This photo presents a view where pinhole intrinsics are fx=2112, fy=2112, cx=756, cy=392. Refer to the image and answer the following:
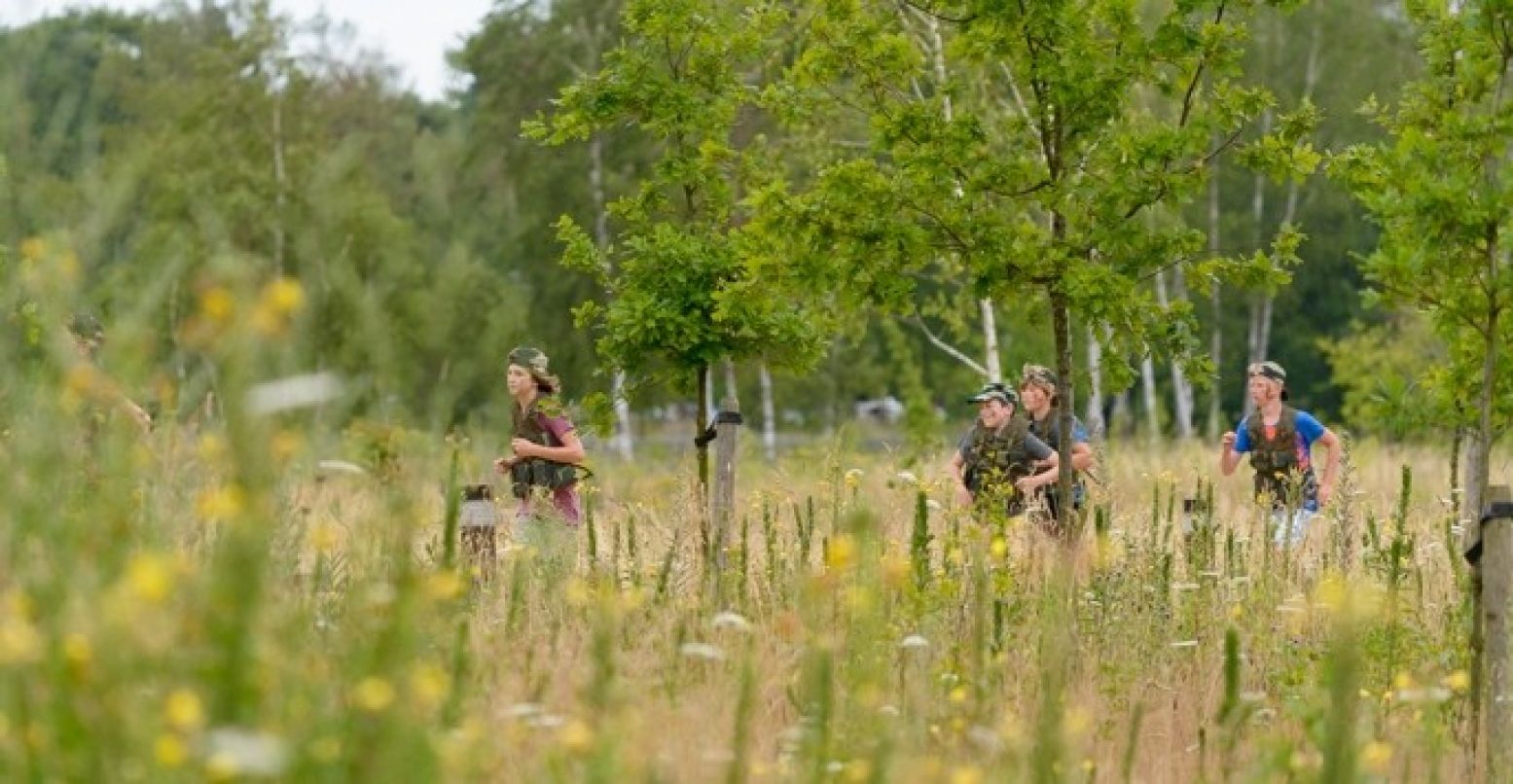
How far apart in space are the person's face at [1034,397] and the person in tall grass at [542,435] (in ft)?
8.04

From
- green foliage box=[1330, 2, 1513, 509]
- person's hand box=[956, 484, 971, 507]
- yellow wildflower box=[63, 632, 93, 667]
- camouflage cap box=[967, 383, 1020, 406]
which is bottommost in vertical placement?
person's hand box=[956, 484, 971, 507]

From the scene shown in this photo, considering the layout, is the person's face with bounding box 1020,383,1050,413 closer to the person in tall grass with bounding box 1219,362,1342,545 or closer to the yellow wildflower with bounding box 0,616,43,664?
the person in tall grass with bounding box 1219,362,1342,545

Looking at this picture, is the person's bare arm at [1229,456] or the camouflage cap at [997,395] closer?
the camouflage cap at [997,395]

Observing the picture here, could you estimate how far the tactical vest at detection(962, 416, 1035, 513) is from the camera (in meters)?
10.3

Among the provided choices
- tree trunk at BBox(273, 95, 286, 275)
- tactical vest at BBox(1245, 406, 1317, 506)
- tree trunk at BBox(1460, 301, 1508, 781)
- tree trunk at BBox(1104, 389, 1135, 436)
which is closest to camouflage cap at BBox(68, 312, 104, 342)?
tree trunk at BBox(1460, 301, 1508, 781)

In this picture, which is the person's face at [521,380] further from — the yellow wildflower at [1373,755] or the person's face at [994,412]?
the yellow wildflower at [1373,755]

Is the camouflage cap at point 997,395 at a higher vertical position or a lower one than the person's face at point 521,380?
lower

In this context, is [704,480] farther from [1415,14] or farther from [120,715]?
[120,715]

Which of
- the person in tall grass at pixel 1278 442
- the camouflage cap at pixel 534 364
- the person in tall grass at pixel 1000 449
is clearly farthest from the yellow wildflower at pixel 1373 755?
the person in tall grass at pixel 1278 442

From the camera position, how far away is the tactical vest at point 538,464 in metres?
9.70

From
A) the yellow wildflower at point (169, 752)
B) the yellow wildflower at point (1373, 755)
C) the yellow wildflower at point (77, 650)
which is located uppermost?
the yellow wildflower at point (77, 650)

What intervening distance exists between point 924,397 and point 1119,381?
21308 mm

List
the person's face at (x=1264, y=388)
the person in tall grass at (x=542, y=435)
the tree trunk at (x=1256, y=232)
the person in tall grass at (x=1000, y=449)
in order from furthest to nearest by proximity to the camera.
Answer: the tree trunk at (x=1256, y=232) < the person's face at (x=1264, y=388) < the person in tall grass at (x=1000, y=449) < the person in tall grass at (x=542, y=435)

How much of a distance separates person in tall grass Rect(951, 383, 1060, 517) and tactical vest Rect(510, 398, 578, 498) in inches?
73.4
